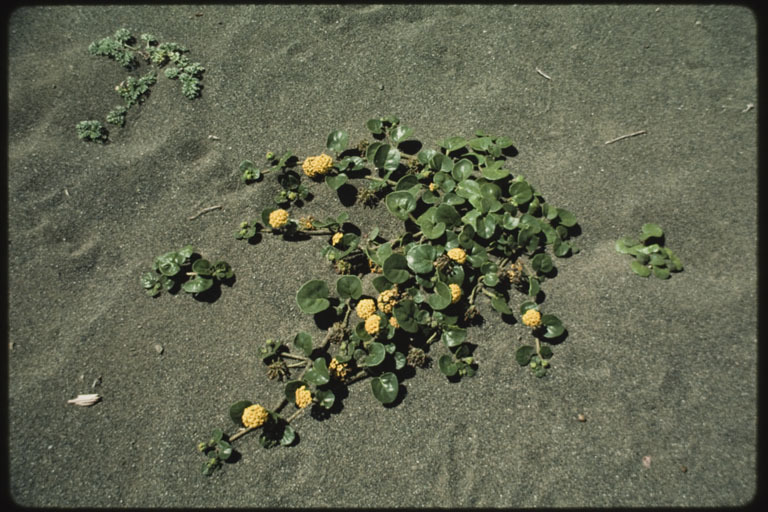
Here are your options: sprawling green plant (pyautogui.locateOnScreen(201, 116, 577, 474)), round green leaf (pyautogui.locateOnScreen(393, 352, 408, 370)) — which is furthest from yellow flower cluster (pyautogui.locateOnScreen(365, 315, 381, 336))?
round green leaf (pyautogui.locateOnScreen(393, 352, 408, 370))

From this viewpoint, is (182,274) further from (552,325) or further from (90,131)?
(552,325)

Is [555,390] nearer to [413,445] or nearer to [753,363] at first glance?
[413,445]

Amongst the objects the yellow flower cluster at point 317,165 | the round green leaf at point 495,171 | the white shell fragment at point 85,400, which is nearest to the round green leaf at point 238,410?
the white shell fragment at point 85,400

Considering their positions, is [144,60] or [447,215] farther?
[144,60]

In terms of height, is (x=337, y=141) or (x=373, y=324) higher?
(x=337, y=141)

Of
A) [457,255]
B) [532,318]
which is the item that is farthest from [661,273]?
[457,255]

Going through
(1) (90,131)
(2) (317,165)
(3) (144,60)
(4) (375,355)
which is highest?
(3) (144,60)

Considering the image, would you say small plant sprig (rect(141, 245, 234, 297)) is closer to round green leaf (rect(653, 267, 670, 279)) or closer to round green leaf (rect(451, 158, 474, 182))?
round green leaf (rect(451, 158, 474, 182))
